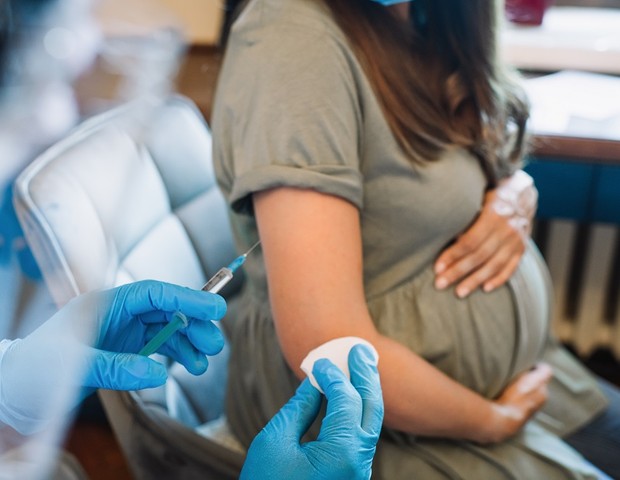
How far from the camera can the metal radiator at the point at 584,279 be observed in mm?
1839

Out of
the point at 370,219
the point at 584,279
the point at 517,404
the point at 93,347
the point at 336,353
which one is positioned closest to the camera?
the point at 93,347

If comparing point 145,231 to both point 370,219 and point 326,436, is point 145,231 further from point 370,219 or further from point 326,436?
point 326,436

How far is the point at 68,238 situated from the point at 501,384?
22.6 inches

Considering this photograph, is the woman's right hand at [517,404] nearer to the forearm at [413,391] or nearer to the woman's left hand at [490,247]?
the forearm at [413,391]

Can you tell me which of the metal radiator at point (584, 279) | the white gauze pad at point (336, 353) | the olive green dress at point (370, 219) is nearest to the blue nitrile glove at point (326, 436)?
the white gauze pad at point (336, 353)

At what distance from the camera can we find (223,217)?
1208 millimetres

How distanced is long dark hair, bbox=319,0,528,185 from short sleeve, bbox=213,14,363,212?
6 centimetres

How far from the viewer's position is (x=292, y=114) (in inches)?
31.4

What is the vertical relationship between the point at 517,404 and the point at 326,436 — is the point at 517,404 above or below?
below

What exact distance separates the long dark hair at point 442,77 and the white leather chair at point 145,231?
35 centimetres

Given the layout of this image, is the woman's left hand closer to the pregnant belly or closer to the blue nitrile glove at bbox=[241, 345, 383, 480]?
the pregnant belly

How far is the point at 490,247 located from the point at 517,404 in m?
Answer: 0.20

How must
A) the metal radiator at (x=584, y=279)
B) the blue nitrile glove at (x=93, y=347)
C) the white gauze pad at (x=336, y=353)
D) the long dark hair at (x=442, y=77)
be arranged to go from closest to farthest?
the blue nitrile glove at (x=93, y=347) < the white gauze pad at (x=336, y=353) < the long dark hair at (x=442, y=77) < the metal radiator at (x=584, y=279)

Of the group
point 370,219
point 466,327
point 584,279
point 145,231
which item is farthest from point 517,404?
point 584,279
